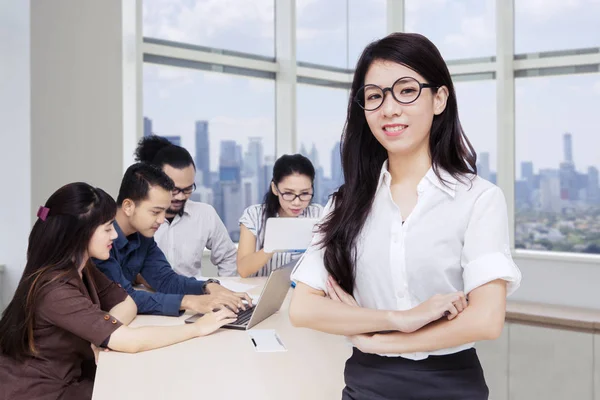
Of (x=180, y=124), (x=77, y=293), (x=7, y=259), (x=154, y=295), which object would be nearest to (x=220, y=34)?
(x=180, y=124)

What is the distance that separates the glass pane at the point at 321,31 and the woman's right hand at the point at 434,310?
14.5 ft

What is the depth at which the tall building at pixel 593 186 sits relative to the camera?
4398 mm

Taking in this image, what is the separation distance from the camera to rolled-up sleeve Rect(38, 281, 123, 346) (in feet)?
6.48

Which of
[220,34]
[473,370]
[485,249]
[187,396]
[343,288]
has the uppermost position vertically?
[220,34]

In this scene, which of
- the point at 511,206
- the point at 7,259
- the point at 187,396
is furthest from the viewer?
the point at 511,206

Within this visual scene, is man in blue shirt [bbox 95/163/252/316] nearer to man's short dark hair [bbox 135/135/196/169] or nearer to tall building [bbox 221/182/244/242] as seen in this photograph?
man's short dark hair [bbox 135/135/196/169]

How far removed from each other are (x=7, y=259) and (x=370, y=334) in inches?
128

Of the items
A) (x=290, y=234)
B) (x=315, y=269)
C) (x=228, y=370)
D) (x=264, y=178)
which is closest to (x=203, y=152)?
(x=264, y=178)

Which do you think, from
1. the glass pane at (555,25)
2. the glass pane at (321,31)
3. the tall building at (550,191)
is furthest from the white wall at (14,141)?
the tall building at (550,191)

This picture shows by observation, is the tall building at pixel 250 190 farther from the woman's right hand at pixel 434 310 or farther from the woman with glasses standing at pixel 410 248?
the woman's right hand at pixel 434 310

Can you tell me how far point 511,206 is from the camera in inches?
185

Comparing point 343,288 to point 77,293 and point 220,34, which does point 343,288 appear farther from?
point 220,34

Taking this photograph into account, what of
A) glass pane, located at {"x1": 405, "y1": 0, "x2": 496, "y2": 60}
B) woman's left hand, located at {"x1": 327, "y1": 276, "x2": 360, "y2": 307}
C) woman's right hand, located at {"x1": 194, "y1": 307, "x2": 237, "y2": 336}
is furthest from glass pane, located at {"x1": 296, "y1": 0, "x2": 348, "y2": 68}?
woman's left hand, located at {"x1": 327, "y1": 276, "x2": 360, "y2": 307}

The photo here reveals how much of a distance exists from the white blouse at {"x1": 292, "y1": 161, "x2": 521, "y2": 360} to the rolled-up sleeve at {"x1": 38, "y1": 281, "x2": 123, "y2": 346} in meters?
1.04
